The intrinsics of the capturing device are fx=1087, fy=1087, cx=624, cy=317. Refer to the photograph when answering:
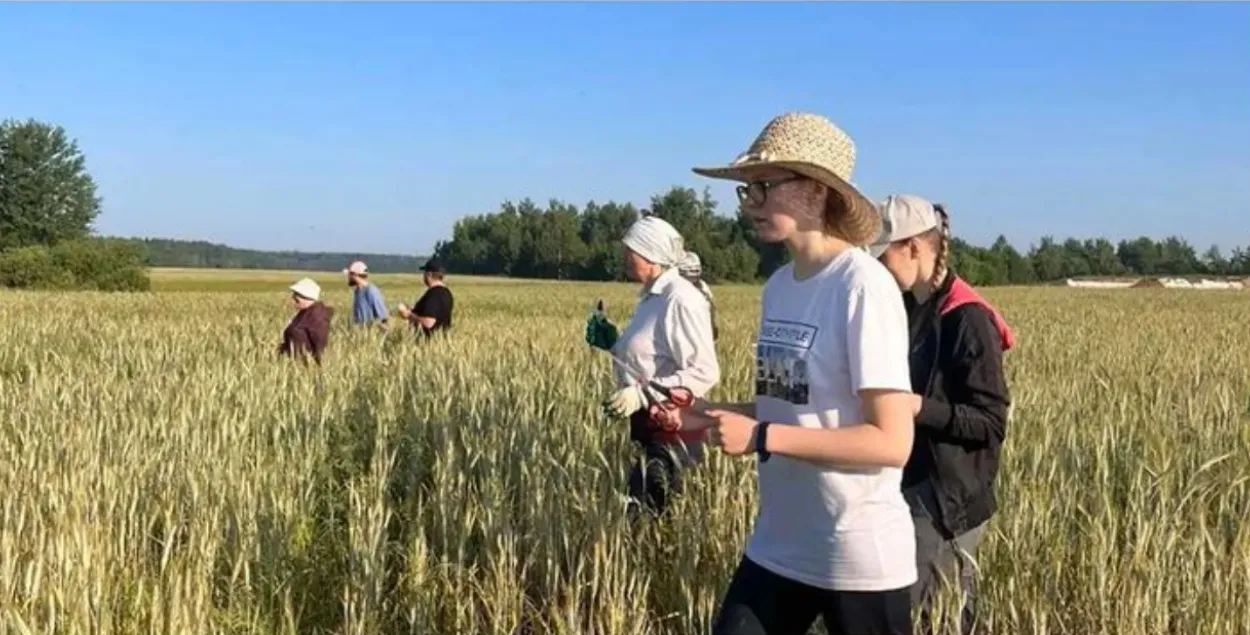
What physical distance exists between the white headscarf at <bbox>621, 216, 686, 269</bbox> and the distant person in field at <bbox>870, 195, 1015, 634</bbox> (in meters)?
1.24

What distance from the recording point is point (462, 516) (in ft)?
12.0

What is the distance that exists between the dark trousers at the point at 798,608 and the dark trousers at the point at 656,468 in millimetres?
1556

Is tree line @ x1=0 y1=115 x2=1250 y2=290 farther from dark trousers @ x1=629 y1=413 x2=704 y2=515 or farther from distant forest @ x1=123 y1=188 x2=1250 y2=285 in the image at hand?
dark trousers @ x1=629 y1=413 x2=704 y2=515

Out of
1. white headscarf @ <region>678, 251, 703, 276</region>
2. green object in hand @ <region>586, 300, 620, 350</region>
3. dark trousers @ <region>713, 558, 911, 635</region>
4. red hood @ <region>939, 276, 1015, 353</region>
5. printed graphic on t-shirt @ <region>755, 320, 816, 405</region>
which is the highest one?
white headscarf @ <region>678, 251, 703, 276</region>

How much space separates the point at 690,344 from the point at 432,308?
567 centimetres

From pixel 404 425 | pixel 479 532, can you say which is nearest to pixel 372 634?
pixel 479 532

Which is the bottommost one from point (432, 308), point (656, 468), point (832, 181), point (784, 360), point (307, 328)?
point (656, 468)

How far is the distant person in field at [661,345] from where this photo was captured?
3633 mm

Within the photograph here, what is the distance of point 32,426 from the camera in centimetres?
462

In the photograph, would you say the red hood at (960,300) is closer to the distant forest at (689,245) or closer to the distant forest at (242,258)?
the distant forest at (689,245)

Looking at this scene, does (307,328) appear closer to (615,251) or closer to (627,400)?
(627,400)

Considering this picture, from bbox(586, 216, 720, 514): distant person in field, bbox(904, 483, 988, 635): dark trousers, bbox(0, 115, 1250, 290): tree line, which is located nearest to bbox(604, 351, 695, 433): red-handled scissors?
bbox(904, 483, 988, 635): dark trousers

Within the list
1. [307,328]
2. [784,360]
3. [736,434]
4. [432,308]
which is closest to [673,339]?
[784,360]

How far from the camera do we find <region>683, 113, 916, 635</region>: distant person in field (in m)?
1.88
